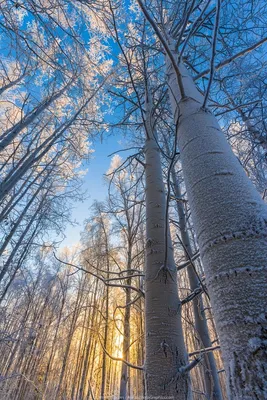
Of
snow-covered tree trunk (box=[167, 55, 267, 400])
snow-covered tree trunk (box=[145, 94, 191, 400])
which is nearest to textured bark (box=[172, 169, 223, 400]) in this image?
snow-covered tree trunk (box=[145, 94, 191, 400])

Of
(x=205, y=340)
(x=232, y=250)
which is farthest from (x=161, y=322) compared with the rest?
(x=205, y=340)

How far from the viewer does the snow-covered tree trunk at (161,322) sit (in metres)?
0.71

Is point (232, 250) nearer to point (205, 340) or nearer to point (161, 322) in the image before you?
point (161, 322)

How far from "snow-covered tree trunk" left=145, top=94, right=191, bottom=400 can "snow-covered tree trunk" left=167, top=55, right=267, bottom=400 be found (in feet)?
0.85

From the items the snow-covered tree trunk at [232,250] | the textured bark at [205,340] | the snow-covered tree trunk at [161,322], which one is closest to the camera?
the snow-covered tree trunk at [232,250]

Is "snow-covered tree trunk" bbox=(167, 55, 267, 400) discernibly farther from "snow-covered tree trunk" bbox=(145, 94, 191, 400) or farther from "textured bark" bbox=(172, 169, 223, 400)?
"textured bark" bbox=(172, 169, 223, 400)

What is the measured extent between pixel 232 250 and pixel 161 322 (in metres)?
0.55

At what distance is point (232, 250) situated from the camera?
0.45 metres

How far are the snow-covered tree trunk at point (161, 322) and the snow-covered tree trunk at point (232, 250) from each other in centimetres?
26

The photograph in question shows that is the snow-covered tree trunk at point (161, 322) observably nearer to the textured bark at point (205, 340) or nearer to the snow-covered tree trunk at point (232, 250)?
the snow-covered tree trunk at point (232, 250)

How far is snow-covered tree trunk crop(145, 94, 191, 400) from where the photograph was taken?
0.71 metres

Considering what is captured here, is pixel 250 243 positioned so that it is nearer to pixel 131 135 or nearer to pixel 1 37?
pixel 131 135

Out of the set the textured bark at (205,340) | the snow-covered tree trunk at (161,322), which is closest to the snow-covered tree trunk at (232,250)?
the snow-covered tree trunk at (161,322)

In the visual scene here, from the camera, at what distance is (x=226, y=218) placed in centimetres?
50
